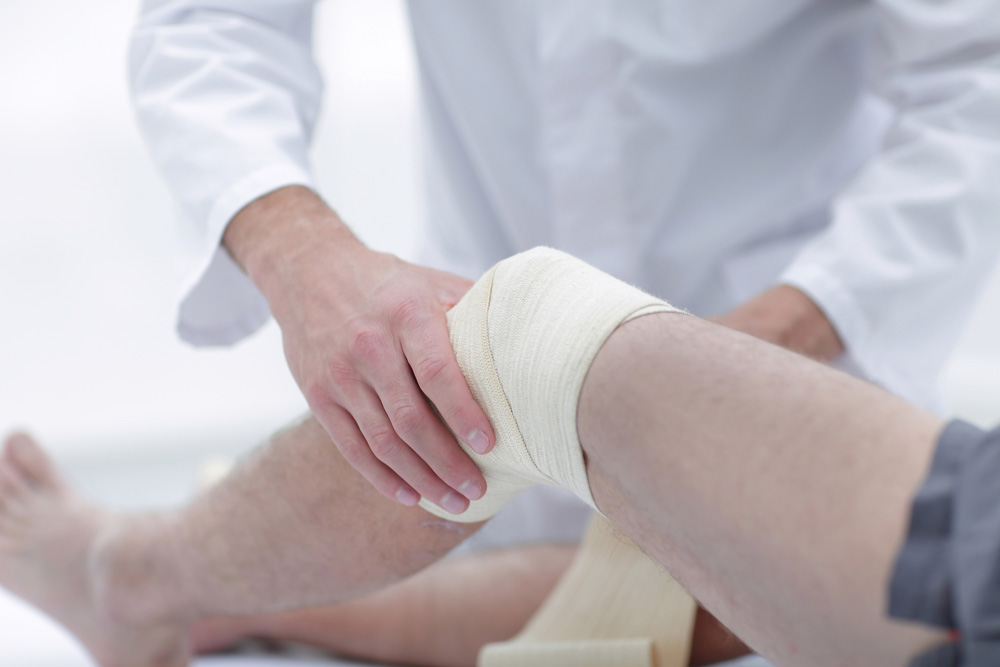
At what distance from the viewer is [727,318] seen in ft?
2.70

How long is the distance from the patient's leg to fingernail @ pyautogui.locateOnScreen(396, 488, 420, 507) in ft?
0.21

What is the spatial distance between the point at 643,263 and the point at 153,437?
145cm

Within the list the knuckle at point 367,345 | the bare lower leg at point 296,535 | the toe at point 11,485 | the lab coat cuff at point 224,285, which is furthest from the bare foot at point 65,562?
the knuckle at point 367,345

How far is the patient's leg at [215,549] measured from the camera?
0.73m

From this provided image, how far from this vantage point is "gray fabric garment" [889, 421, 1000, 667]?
34cm

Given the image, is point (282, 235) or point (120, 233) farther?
point (120, 233)

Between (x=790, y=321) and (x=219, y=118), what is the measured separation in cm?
60

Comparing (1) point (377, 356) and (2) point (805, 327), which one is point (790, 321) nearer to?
(2) point (805, 327)

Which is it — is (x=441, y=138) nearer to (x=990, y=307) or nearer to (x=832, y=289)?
(x=832, y=289)

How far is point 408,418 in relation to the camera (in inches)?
23.1

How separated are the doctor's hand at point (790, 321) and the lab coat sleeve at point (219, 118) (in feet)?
1.45

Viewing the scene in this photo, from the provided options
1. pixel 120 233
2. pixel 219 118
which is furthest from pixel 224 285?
pixel 120 233

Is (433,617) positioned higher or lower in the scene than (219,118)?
lower

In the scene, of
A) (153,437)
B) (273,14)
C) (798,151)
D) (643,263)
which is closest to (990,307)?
(798,151)
